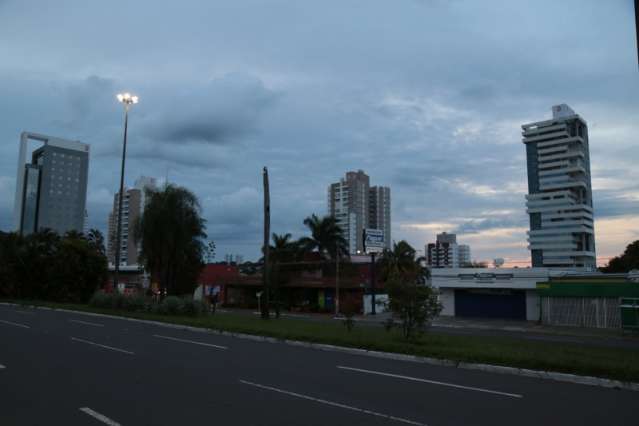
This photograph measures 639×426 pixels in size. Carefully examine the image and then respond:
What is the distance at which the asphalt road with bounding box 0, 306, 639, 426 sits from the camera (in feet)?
23.4

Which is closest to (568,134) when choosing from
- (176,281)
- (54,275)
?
(176,281)

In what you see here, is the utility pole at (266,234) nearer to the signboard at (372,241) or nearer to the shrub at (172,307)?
the shrub at (172,307)

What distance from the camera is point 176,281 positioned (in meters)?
50.7

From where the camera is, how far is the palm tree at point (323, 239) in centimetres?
5831

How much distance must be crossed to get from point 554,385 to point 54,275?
4139 centimetres

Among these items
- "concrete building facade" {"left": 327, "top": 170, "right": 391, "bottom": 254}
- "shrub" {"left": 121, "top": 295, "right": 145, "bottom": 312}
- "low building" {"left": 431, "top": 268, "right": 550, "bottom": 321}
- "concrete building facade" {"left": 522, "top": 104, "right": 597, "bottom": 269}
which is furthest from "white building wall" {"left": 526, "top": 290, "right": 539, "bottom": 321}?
"concrete building facade" {"left": 327, "top": 170, "right": 391, "bottom": 254}

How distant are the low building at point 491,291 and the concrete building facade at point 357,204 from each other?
111 meters

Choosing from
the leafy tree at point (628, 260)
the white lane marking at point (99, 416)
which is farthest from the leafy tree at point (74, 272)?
the leafy tree at point (628, 260)

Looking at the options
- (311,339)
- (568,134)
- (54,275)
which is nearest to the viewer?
(311,339)

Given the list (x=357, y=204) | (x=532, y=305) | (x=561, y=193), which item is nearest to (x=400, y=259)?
(x=532, y=305)

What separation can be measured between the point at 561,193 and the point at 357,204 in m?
59.8

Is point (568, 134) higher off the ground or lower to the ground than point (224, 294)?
higher

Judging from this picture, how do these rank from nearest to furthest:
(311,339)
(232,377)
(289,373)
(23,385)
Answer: (23,385), (232,377), (289,373), (311,339)

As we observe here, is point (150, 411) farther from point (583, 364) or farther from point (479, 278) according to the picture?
point (479, 278)
